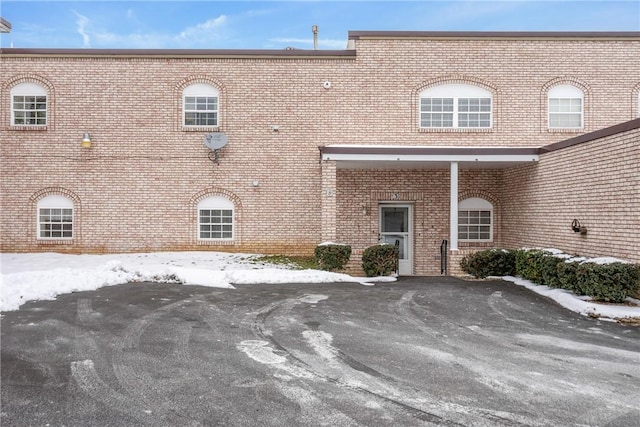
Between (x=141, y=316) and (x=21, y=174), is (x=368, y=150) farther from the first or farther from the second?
(x=21, y=174)

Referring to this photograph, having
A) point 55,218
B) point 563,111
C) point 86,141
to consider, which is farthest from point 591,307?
point 55,218

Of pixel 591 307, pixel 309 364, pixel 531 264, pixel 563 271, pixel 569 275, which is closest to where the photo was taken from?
pixel 309 364

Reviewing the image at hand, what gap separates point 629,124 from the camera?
32.4ft

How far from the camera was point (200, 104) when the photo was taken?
54.5 feet

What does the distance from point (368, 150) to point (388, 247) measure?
9.33 ft

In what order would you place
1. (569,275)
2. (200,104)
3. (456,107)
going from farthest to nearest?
(456,107)
(200,104)
(569,275)

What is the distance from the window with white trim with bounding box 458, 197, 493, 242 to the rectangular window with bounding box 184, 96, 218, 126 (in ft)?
30.0

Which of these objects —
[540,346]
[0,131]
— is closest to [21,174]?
[0,131]

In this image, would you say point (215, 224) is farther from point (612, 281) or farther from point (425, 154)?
point (612, 281)

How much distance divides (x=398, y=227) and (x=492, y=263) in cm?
411

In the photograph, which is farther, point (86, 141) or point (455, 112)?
point (455, 112)

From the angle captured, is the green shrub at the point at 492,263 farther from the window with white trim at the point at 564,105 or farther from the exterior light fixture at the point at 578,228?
the window with white trim at the point at 564,105

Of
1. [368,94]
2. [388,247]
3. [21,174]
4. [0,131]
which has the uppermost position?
[368,94]

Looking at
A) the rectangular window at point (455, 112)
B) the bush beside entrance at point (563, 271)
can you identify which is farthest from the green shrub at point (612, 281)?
the rectangular window at point (455, 112)
